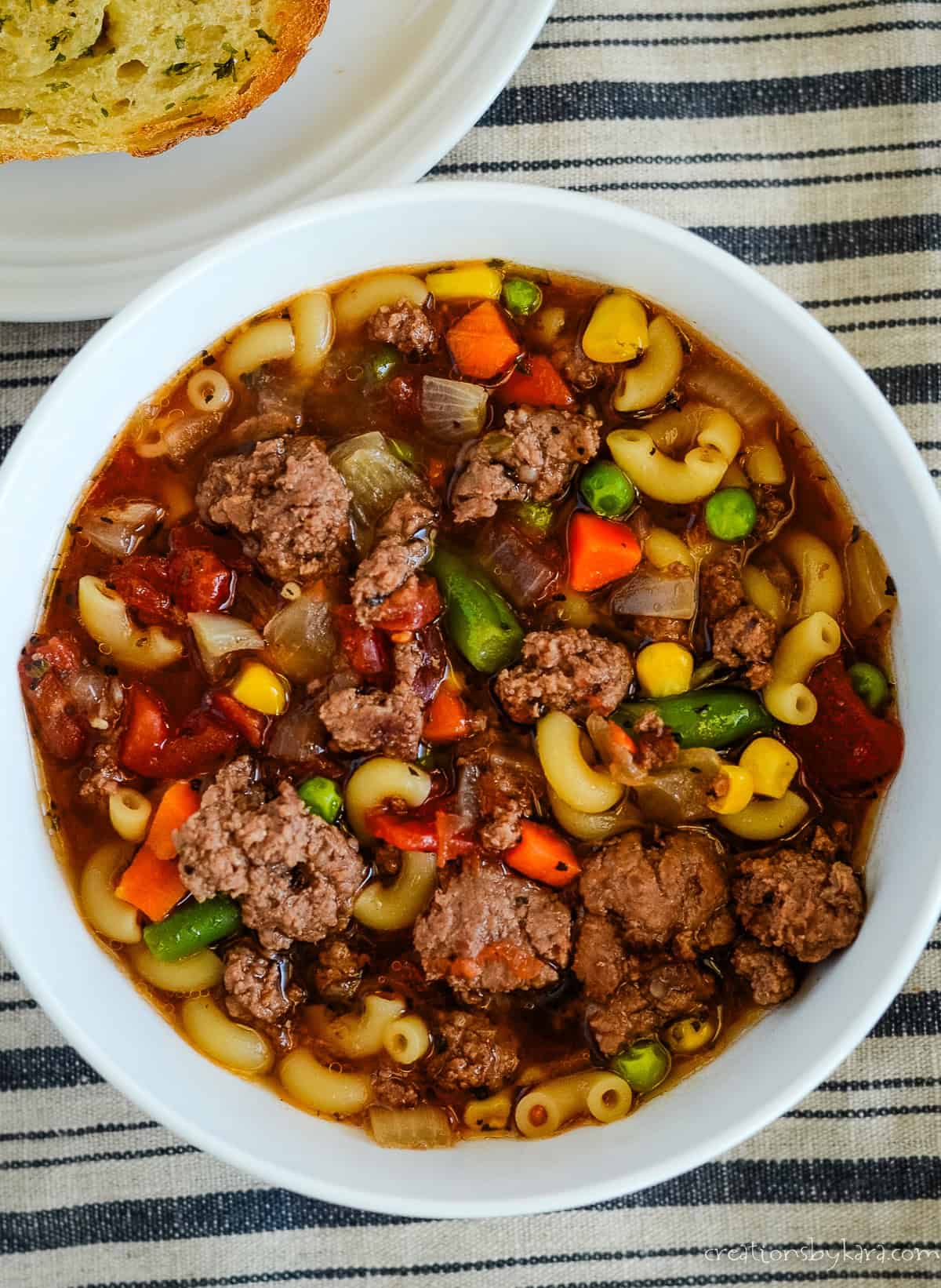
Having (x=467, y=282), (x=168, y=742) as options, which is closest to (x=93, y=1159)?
(x=168, y=742)

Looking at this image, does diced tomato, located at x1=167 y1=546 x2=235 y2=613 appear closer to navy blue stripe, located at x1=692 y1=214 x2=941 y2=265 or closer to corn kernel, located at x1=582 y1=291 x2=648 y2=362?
corn kernel, located at x1=582 y1=291 x2=648 y2=362

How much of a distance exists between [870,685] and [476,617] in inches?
35.4

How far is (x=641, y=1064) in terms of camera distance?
8.86 feet

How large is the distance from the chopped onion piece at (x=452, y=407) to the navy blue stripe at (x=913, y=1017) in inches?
74.8

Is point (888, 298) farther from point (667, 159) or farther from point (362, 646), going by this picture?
point (362, 646)

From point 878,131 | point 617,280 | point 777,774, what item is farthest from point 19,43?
point 777,774

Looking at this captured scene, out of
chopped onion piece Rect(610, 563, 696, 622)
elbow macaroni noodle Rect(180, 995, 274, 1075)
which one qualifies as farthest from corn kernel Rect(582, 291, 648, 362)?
elbow macaroni noodle Rect(180, 995, 274, 1075)

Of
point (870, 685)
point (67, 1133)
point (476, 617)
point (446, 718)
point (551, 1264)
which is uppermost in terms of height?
point (476, 617)

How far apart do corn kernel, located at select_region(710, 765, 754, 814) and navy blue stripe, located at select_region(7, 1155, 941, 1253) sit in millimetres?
1173

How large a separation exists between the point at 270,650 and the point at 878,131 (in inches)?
87.1

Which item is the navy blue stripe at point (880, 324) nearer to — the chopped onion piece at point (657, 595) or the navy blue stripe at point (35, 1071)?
the chopped onion piece at point (657, 595)

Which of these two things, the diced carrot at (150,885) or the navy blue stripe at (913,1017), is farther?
the navy blue stripe at (913,1017)

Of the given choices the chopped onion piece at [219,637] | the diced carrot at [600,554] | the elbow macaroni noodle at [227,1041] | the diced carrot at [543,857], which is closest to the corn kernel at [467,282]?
the diced carrot at [600,554]

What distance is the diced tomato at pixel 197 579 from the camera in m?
2.80
